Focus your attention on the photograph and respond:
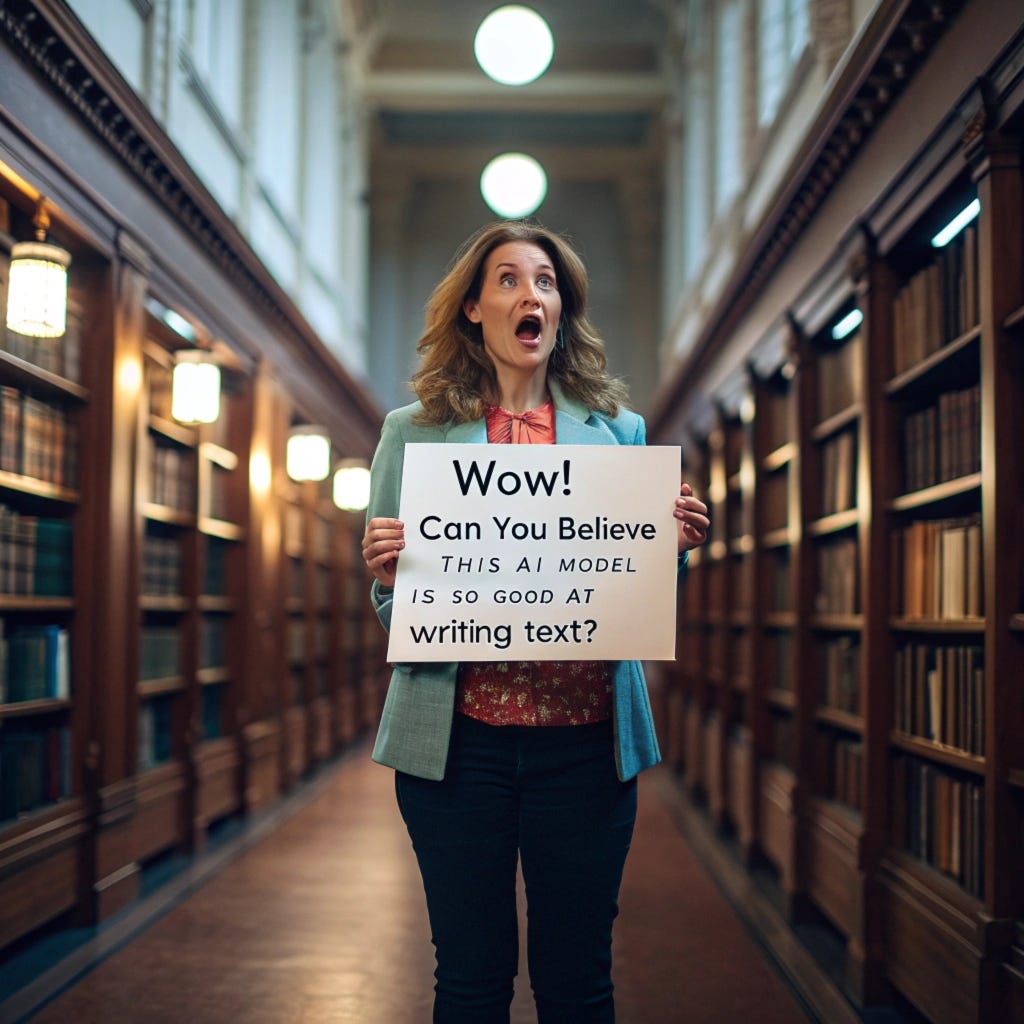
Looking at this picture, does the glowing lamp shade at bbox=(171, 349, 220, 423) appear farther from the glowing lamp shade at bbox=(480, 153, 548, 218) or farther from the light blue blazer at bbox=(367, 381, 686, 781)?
the glowing lamp shade at bbox=(480, 153, 548, 218)

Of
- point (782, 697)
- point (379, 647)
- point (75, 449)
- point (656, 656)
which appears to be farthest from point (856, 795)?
point (379, 647)

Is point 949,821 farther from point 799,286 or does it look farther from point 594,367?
point 799,286

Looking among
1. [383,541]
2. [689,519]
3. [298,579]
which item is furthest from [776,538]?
[298,579]

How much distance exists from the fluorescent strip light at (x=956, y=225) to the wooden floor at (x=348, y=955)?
2184mm

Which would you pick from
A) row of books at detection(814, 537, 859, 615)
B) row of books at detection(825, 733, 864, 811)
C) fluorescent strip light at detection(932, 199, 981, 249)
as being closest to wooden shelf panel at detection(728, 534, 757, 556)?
row of books at detection(814, 537, 859, 615)

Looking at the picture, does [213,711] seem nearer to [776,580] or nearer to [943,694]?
[776,580]

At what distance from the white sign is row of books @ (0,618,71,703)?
2.43 m

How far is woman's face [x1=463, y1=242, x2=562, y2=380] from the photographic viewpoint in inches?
74.3

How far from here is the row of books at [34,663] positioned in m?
3.84

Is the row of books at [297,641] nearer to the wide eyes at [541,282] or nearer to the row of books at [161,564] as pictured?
the row of books at [161,564]

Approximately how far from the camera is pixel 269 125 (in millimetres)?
7707

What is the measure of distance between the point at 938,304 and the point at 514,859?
7.43 feet

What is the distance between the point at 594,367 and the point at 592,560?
321 millimetres

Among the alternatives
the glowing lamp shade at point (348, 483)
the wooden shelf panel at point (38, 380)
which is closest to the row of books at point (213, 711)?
the wooden shelf panel at point (38, 380)
